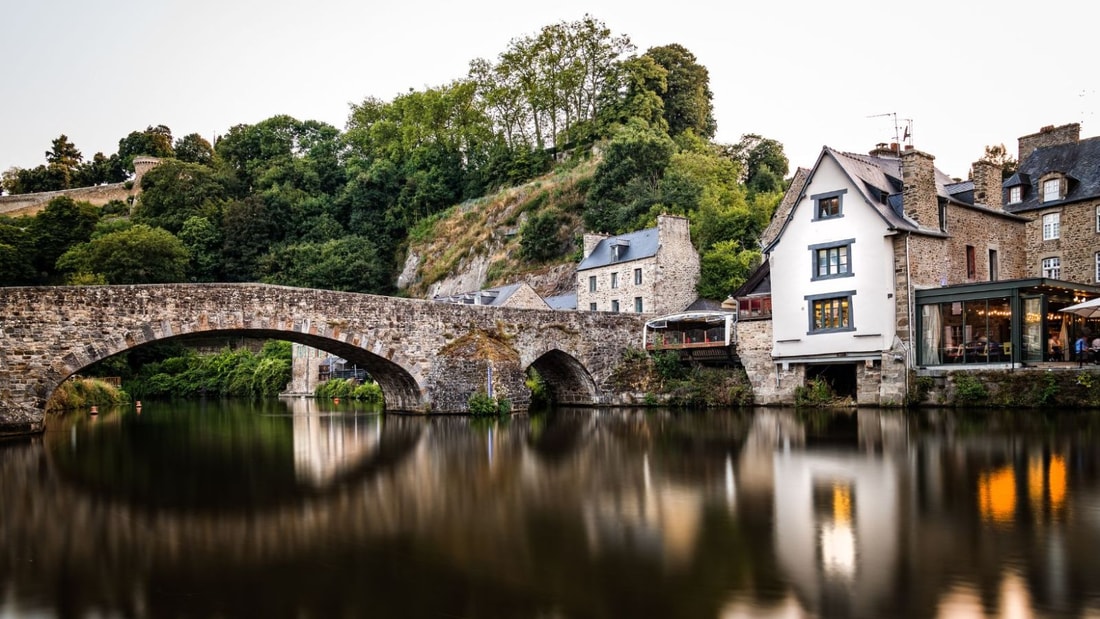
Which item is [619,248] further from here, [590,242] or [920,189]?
[920,189]

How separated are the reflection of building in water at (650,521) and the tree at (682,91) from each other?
46901 millimetres

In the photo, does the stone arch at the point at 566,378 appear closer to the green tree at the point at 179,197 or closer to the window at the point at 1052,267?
the window at the point at 1052,267

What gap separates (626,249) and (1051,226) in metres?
16.2

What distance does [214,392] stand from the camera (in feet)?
174

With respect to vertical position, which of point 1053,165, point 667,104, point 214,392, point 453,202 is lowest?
point 214,392

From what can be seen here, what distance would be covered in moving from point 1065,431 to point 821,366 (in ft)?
36.6

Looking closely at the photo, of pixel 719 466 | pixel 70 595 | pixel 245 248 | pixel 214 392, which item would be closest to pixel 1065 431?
pixel 719 466

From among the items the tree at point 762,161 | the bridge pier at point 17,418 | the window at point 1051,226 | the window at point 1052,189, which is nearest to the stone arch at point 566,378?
the bridge pier at point 17,418

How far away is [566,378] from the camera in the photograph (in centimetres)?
3134

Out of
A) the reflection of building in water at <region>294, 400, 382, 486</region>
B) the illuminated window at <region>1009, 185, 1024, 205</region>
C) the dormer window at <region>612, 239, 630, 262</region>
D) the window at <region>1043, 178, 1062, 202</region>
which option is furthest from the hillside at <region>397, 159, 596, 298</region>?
the window at <region>1043, 178, 1062, 202</region>

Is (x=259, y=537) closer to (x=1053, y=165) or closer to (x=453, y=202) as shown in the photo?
(x=1053, y=165)

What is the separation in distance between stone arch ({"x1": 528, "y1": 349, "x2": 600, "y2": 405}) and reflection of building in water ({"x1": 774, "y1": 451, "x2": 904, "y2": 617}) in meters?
16.0

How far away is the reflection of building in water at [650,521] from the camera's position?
8.12 m

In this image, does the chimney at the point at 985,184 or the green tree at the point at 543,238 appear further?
the green tree at the point at 543,238
